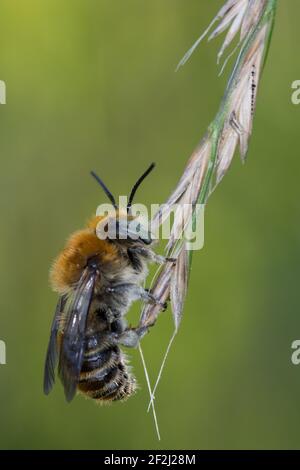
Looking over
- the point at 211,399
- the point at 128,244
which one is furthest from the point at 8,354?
the point at 128,244

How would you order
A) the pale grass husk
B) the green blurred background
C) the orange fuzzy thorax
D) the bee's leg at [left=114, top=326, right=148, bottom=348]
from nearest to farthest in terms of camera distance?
the pale grass husk → the bee's leg at [left=114, top=326, right=148, bottom=348] → the orange fuzzy thorax → the green blurred background

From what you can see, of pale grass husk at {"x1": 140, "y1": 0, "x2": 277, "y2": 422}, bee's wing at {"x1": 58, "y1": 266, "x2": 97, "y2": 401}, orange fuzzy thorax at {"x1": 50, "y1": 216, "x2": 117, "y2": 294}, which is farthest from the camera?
orange fuzzy thorax at {"x1": 50, "y1": 216, "x2": 117, "y2": 294}

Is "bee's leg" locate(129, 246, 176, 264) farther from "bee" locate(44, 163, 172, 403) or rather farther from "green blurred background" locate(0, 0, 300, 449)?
"green blurred background" locate(0, 0, 300, 449)

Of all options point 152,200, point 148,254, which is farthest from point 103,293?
point 152,200

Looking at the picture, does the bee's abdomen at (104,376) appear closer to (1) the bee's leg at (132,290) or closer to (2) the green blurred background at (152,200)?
(1) the bee's leg at (132,290)

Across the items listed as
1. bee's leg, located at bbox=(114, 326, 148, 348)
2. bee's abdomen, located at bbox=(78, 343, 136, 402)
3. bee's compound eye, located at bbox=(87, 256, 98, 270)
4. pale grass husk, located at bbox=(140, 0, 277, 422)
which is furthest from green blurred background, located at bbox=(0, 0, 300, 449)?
pale grass husk, located at bbox=(140, 0, 277, 422)

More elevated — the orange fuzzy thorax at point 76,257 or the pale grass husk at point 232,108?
the pale grass husk at point 232,108

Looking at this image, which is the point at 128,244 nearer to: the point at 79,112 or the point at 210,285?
the point at 210,285

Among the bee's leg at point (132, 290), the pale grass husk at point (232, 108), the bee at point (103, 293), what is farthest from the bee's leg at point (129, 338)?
the pale grass husk at point (232, 108)
